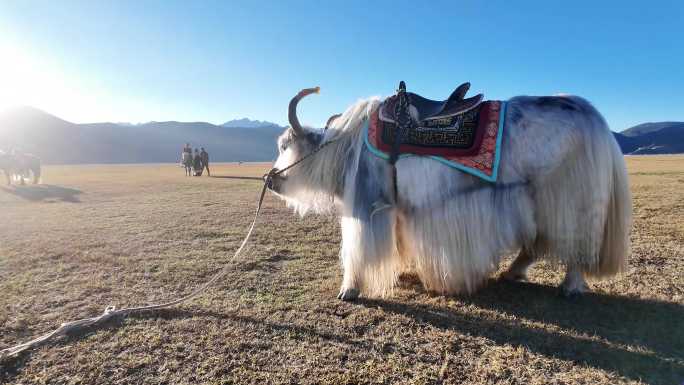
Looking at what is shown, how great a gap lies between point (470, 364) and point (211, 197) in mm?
8017

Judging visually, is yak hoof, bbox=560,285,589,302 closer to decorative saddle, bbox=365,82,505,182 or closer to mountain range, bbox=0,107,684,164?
decorative saddle, bbox=365,82,505,182

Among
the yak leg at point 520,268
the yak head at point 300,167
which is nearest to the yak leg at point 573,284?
the yak leg at point 520,268

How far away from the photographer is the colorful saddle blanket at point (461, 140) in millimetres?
2416

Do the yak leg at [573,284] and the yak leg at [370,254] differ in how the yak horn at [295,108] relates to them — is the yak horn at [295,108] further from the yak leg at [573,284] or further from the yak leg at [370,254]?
the yak leg at [573,284]

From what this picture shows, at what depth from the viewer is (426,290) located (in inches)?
109

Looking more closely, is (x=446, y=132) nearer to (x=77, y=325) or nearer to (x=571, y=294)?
(x=571, y=294)

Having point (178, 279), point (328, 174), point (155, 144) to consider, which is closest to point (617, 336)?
point (328, 174)

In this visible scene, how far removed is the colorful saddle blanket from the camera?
2.42 meters

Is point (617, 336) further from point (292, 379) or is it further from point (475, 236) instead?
point (292, 379)

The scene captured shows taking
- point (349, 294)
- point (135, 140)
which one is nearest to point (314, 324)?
point (349, 294)

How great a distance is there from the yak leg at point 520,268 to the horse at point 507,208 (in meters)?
0.17

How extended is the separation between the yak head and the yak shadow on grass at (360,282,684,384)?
99cm

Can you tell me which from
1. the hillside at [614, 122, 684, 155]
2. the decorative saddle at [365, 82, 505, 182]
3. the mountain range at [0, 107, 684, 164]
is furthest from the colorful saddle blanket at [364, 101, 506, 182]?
the hillside at [614, 122, 684, 155]

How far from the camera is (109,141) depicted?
88875 mm
